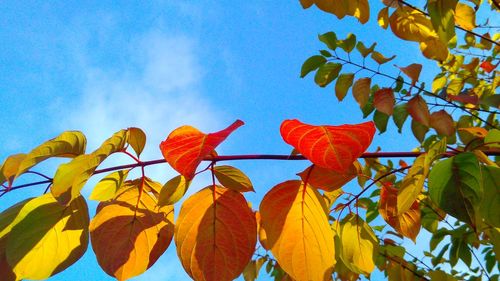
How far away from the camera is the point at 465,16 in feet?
5.12

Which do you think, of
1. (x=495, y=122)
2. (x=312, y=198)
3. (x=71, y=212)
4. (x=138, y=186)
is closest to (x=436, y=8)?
(x=312, y=198)

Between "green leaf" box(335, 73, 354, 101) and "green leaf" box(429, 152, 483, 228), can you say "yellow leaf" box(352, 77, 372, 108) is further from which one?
"green leaf" box(429, 152, 483, 228)

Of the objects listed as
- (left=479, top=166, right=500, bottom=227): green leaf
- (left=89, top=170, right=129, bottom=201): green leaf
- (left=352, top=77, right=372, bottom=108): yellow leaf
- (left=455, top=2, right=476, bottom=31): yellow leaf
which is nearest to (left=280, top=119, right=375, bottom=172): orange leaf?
(left=479, top=166, right=500, bottom=227): green leaf

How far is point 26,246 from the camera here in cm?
58

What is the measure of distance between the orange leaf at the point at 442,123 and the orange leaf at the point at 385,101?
20cm

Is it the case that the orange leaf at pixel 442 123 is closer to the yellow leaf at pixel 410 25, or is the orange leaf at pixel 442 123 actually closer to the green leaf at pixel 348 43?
the yellow leaf at pixel 410 25

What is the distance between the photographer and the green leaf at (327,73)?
1.81 metres

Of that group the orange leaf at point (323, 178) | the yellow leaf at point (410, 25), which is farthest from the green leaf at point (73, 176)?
the yellow leaf at point (410, 25)

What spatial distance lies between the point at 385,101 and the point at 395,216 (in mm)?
646

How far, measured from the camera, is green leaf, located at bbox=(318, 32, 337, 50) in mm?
1814

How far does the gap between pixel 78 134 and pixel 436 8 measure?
0.83 metres

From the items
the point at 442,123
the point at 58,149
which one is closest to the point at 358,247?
the point at 58,149

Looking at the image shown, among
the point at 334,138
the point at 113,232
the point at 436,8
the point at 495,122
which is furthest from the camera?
the point at 495,122

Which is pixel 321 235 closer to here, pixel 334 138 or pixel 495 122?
pixel 334 138
